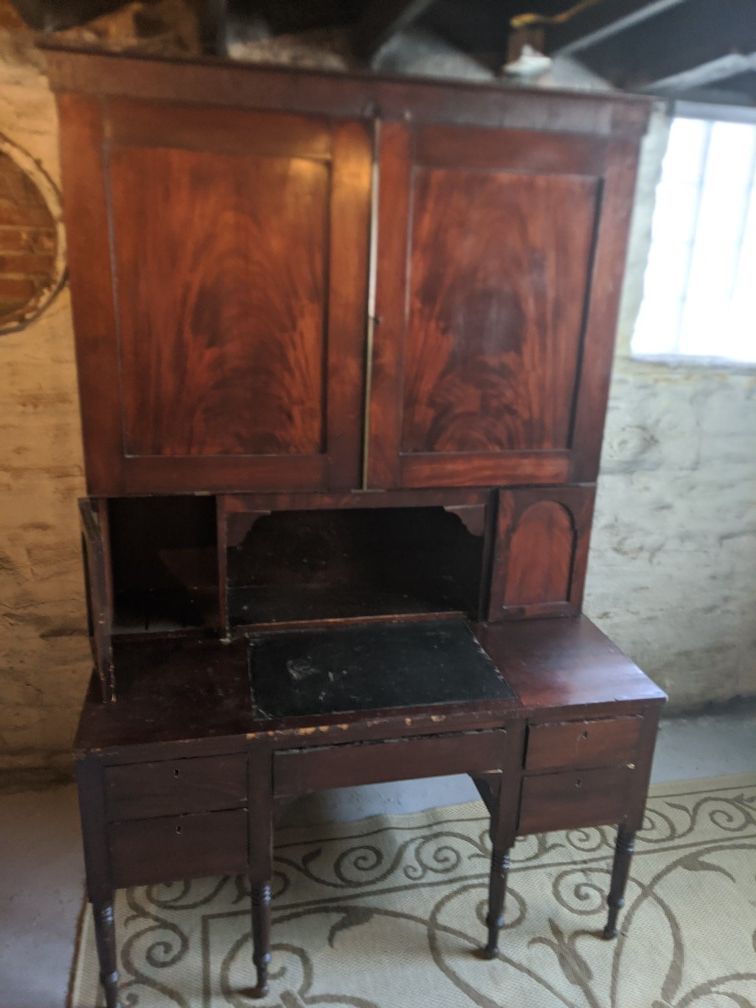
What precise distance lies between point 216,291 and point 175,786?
3.32ft

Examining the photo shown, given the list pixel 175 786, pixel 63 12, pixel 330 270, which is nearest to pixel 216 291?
pixel 330 270

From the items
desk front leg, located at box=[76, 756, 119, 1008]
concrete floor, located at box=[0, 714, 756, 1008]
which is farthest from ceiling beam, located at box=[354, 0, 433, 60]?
concrete floor, located at box=[0, 714, 756, 1008]

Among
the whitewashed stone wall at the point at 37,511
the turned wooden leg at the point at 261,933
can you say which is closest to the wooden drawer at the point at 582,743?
the turned wooden leg at the point at 261,933

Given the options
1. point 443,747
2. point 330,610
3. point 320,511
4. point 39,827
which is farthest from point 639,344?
point 39,827

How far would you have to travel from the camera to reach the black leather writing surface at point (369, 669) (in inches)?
63.0

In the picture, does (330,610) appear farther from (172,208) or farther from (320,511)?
(172,208)

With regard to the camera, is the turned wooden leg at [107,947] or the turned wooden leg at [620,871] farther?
the turned wooden leg at [620,871]

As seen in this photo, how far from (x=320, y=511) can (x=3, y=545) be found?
0.91 metres

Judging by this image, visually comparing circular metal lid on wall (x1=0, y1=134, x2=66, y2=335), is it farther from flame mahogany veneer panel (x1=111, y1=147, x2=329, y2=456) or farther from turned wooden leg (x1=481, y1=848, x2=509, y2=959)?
turned wooden leg (x1=481, y1=848, x2=509, y2=959)

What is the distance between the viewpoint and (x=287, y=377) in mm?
1592

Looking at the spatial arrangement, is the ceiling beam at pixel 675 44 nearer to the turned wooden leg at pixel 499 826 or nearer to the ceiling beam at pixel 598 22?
the ceiling beam at pixel 598 22

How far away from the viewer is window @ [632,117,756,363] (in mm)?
2205

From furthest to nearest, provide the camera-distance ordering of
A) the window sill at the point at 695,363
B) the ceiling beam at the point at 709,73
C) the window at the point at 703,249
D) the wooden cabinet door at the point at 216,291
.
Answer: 1. the window sill at the point at 695,363
2. the window at the point at 703,249
3. the ceiling beam at the point at 709,73
4. the wooden cabinet door at the point at 216,291

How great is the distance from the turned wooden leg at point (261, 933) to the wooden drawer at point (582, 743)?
65cm
